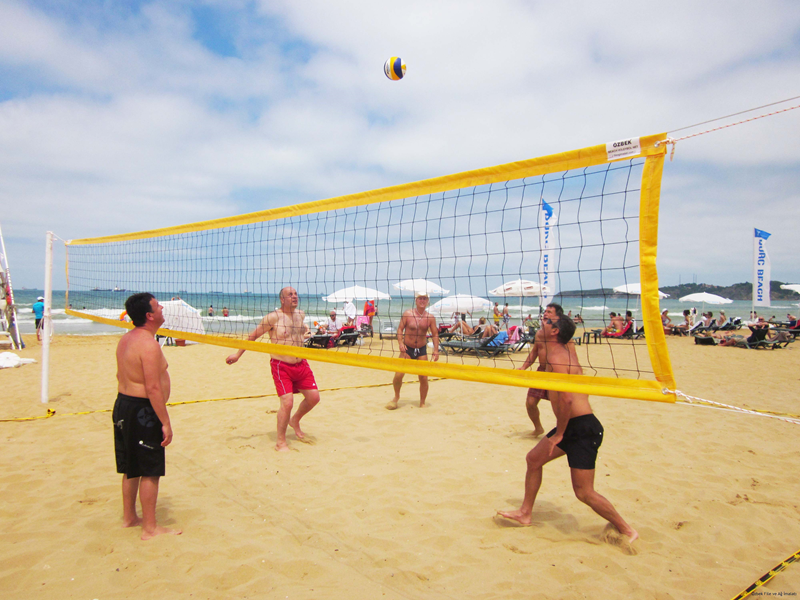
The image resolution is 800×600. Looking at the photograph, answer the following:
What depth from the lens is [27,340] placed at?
46.9 ft

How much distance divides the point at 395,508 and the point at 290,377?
169cm

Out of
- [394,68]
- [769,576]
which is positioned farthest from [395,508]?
[394,68]

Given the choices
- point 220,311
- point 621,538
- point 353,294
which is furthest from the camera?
point 220,311

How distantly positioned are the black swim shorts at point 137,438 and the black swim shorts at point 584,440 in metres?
2.38

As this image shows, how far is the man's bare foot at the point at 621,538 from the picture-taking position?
262 cm

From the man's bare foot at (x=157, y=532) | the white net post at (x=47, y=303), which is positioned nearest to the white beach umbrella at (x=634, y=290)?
the man's bare foot at (x=157, y=532)

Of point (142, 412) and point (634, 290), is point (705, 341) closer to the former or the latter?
point (634, 290)

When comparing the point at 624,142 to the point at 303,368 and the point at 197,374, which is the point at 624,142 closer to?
the point at 303,368

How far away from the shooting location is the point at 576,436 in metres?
2.56

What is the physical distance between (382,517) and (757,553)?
89.3 inches

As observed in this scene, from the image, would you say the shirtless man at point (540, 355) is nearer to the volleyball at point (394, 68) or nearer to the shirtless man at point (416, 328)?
the shirtless man at point (416, 328)

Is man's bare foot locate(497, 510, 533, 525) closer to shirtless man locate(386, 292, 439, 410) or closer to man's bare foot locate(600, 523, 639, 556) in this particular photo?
man's bare foot locate(600, 523, 639, 556)

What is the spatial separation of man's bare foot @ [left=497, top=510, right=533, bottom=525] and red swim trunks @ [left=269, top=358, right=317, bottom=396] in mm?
2116

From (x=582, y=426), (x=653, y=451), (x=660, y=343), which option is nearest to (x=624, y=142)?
(x=660, y=343)
